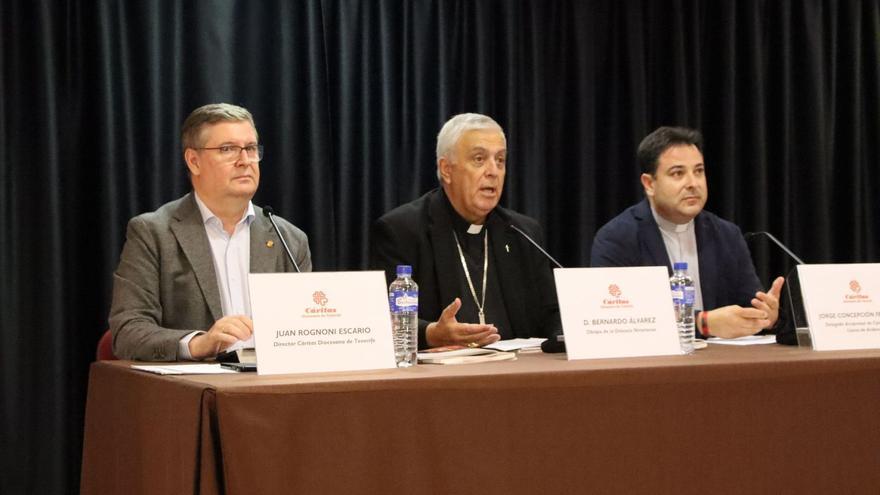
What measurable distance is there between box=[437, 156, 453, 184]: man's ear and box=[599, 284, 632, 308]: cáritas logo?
148 centimetres

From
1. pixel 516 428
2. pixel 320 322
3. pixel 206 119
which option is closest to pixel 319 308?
pixel 320 322

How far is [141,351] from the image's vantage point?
2.86 metres

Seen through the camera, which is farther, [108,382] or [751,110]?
[751,110]

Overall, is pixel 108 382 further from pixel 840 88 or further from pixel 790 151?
pixel 840 88

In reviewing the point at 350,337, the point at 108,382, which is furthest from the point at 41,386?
the point at 350,337

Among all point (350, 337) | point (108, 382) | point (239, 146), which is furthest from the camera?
point (239, 146)

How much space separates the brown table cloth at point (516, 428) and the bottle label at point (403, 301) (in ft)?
1.01

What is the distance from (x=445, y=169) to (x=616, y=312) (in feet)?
5.08

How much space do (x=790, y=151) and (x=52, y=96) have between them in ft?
12.0

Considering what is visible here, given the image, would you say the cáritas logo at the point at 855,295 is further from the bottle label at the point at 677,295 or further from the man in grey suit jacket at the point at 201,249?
the man in grey suit jacket at the point at 201,249

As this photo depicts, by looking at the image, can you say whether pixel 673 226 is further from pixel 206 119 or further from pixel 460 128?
pixel 206 119

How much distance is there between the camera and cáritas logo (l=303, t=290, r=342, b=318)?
7.14ft

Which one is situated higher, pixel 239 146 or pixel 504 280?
pixel 239 146

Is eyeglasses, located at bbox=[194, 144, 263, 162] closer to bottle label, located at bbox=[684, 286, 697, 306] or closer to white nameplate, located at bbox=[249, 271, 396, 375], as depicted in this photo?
white nameplate, located at bbox=[249, 271, 396, 375]
